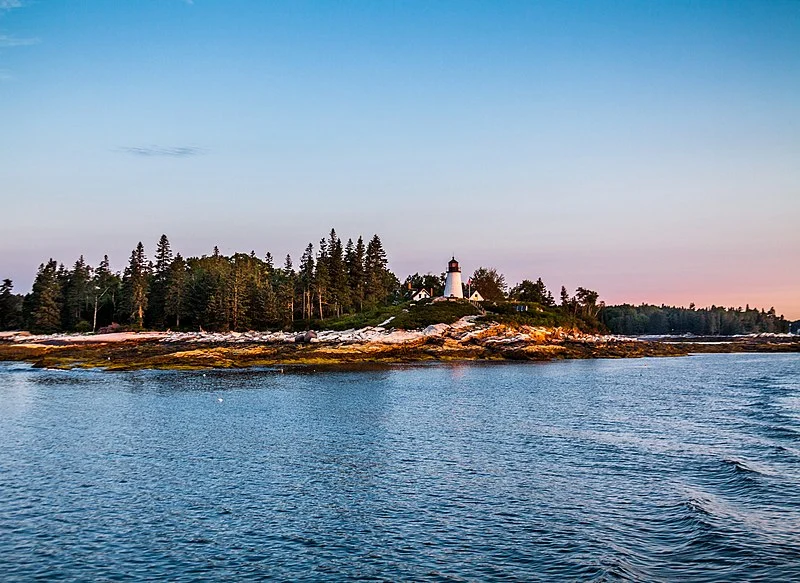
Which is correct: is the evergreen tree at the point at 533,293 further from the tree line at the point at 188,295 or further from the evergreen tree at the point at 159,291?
the evergreen tree at the point at 159,291

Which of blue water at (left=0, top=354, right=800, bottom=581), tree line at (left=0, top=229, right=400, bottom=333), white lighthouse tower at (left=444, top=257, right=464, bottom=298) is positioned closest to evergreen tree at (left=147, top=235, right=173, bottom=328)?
tree line at (left=0, top=229, right=400, bottom=333)

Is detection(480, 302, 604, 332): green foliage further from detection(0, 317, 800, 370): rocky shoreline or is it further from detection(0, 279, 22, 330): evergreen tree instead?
detection(0, 279, 22, 330): evergreen tree

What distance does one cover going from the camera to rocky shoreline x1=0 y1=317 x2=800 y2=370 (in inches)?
3307

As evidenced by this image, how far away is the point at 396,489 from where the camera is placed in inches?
975

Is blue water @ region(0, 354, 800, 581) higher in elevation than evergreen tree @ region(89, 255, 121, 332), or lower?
lower

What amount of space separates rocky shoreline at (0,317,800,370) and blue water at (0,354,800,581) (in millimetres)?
33713

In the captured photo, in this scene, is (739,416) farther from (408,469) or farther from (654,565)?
(654,565)

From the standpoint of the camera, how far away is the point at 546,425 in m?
39.6

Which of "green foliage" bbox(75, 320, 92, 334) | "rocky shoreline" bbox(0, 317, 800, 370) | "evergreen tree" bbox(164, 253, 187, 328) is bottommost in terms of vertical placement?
"rocky shoreline" bbox(0, 317, 800, 370)

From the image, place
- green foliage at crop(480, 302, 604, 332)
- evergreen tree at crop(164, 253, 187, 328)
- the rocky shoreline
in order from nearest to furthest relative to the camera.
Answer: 1. the rocky shoreline
2. green foliage at crop(480, 302, 604, 332)
3. evergreen tree at crop(164, 253, 187, 328)

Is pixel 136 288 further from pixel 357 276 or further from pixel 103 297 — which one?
pixel 357 276

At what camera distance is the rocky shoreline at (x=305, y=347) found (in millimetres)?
84000

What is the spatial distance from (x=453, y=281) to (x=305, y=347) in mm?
55577

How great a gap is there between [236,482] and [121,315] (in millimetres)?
120331
